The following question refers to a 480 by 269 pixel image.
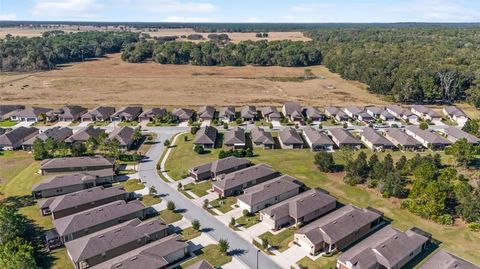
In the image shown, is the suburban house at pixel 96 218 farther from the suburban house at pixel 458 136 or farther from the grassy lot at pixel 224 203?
the suburban house at pixel 458 136

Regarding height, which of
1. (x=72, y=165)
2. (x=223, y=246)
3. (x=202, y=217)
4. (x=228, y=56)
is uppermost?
(x=228, y=56)

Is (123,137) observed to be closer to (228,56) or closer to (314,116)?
(314,116)

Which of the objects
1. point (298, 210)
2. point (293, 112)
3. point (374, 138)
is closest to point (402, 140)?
point (374, 138)

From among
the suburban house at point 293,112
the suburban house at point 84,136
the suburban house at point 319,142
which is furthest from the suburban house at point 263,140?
the suburban house at point 84,136

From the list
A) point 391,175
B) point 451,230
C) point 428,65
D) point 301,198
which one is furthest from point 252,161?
point 428,65

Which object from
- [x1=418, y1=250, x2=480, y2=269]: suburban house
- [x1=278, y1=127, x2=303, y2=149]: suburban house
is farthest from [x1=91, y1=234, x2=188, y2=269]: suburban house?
[x1=278, y1=127, x2=303, y2=149]: suburban house

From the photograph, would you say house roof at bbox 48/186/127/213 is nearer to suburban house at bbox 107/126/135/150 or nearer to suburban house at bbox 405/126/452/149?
suburban house at bbox 107/126/135/150
